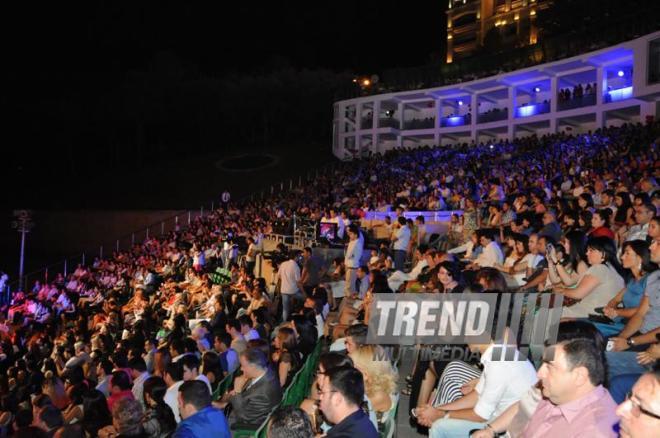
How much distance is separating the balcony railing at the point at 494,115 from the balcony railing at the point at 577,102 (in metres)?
4.00

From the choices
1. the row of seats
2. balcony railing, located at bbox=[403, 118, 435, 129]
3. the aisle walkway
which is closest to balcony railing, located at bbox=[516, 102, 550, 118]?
balcony railing, located at bbox=[403, 118, 435, 129]

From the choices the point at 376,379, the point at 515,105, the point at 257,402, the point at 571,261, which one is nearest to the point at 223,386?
the point at 257,402

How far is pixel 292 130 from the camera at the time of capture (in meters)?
60.1

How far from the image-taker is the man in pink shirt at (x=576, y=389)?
297cm

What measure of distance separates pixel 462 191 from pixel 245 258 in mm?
6911

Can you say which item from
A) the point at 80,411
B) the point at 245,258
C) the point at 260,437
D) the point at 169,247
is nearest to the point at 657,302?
the point at 260,437

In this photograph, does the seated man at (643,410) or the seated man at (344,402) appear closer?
the seated man at (643,410)

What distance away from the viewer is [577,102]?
104 ft

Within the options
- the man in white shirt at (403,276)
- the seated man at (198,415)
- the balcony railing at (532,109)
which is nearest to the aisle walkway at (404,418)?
the seated man at (198,415)

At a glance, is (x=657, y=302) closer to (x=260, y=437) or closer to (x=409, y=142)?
(x=260, y=437)

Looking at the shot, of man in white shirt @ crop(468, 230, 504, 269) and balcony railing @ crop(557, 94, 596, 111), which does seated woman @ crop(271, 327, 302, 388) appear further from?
balcony railing @ crop(557, 94, 596, 111)

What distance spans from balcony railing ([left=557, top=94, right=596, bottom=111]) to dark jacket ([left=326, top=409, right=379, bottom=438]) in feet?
99.4

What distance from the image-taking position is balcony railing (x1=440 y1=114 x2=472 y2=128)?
39.3 meters

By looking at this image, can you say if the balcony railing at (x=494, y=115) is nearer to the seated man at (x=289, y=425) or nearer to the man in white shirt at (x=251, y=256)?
the man in white shirt at (x=251, y=256)
